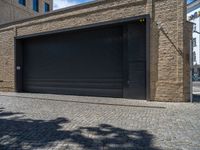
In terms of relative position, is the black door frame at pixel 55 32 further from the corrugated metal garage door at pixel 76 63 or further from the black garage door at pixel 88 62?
the corrugated metal garage door at pixel 76 63

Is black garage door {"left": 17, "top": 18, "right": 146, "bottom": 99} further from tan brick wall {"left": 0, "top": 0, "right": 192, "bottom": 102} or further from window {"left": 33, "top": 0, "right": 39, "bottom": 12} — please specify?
window {"left": 33, "top": 0, "right": 39, "bottom": 12}

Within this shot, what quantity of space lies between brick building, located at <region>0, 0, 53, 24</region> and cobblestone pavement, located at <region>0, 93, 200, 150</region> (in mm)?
19905

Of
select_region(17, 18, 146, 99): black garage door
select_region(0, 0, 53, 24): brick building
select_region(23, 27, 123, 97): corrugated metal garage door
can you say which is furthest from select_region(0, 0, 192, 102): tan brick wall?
select_region(0, 0, 53, 24): brick building

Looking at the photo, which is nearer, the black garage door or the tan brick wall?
the tan brick wall

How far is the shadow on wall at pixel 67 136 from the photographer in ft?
14.4

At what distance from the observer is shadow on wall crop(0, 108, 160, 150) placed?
4387 mm

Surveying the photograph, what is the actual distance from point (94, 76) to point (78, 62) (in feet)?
4.85

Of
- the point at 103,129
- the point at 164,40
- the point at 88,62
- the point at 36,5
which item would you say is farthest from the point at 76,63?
the point at 36,5

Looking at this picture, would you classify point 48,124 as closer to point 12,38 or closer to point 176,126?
point 176,126

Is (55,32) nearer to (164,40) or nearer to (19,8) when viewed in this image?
(164,40)

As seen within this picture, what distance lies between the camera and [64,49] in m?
13.3

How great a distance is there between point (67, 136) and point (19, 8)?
26.2 meters

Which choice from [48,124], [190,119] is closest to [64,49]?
[48,124]

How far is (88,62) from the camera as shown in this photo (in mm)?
12320
